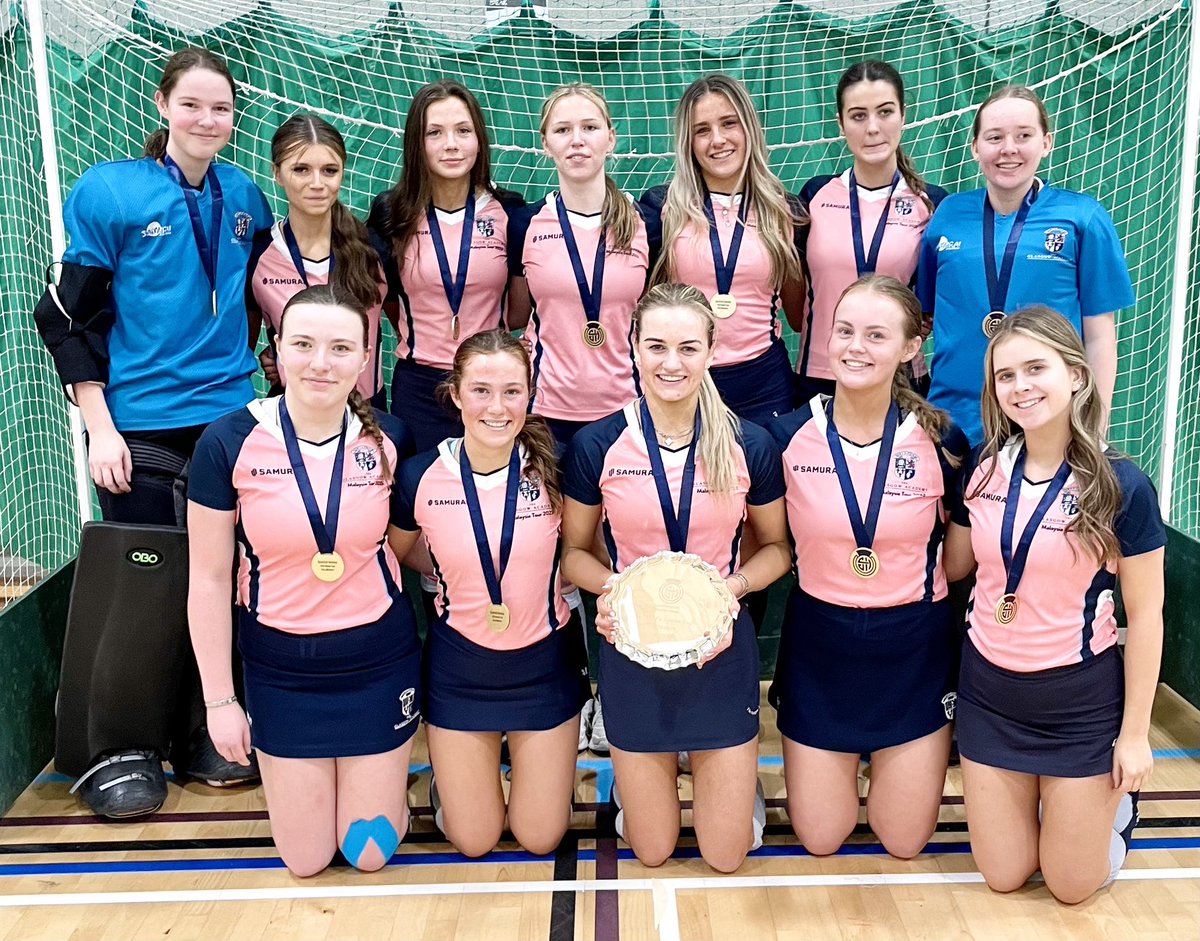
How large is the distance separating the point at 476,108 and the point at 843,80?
108 cm

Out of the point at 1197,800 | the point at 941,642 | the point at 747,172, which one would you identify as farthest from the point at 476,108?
the point at 1197,800

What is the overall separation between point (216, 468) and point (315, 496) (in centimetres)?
25

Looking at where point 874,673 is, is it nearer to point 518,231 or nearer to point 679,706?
point 679,706

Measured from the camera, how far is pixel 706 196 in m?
3.34

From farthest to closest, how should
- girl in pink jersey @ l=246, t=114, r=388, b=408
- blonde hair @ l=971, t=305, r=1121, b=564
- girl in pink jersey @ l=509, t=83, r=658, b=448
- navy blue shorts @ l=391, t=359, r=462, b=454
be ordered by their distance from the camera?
navy blue shorts @ l=391, t=359, r=462, b=454, girl in pink jersey @ l=509, t=83, r=658, b=448, girl in pink jersey @ l=246, t=114, r=388, b=408, blonde hair @ l=971, t=305, r=1121, b=564

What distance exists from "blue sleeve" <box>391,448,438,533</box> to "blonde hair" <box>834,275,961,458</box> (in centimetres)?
111

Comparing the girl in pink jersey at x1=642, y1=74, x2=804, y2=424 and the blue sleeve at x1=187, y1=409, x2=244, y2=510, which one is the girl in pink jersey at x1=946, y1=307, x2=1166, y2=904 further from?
the blue sleeve at x1=187, y1=409, x2=244, y2=510

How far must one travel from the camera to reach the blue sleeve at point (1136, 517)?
2.62 metres

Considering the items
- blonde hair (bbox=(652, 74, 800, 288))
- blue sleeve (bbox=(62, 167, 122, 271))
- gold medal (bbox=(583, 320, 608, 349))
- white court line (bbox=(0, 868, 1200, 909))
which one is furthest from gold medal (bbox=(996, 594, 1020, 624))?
blue sleeve (bbox=(62, 167, 122, 271))

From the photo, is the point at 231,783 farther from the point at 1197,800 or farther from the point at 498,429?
the point at 1197,800

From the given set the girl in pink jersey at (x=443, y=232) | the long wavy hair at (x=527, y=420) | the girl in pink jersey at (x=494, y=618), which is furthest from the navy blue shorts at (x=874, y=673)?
the girl in pink jersey at (x=443, y=232)

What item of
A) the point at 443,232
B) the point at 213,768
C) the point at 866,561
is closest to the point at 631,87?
the point at 443,232

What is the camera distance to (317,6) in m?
4.55

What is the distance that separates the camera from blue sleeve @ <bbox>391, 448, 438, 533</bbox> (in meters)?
2.95
